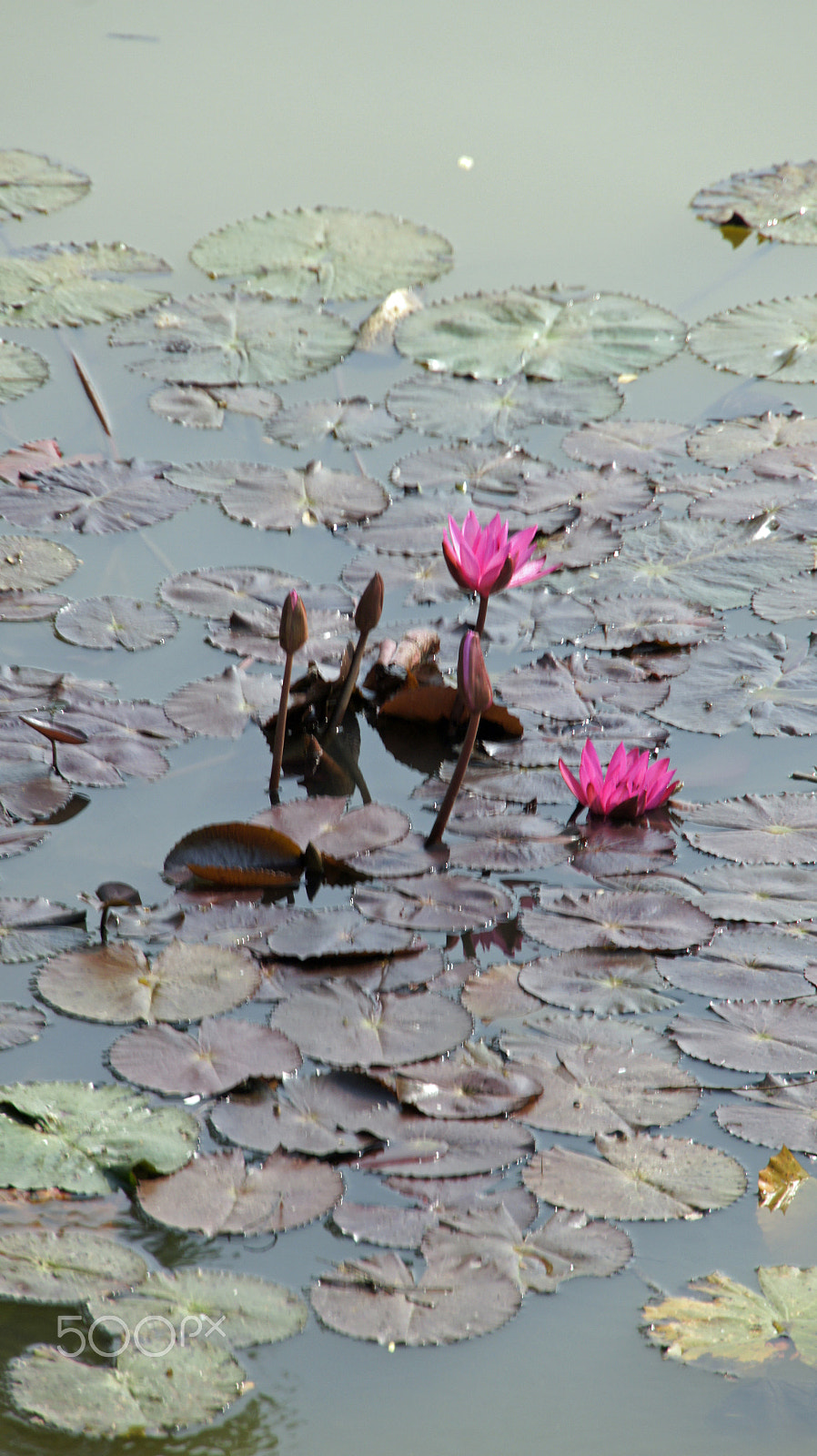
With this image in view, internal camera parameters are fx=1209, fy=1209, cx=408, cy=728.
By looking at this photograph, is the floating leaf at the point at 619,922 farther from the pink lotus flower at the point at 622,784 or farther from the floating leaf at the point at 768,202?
the floating leaf at the point at 768,202

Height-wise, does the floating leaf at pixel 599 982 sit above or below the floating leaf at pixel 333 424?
below

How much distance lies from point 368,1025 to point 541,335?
222 cm

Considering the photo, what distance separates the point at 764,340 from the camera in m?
3.19

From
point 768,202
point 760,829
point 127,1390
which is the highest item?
point 768,202

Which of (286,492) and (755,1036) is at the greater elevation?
(286,492)

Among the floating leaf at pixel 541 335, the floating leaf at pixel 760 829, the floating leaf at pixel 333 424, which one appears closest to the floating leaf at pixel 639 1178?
the floating leaf at pixel 760 829

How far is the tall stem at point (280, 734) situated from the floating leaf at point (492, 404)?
3.75ft

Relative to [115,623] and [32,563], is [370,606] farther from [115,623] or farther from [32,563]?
[32,563]

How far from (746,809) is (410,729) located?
1.97ft

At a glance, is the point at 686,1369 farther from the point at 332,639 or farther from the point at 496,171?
the point at 496,171

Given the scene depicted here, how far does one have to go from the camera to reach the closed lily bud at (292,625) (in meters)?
1.92

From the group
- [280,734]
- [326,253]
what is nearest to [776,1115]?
[280,734]

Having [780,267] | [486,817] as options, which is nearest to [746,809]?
[486,817]

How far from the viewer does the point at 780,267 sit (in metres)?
3.61
